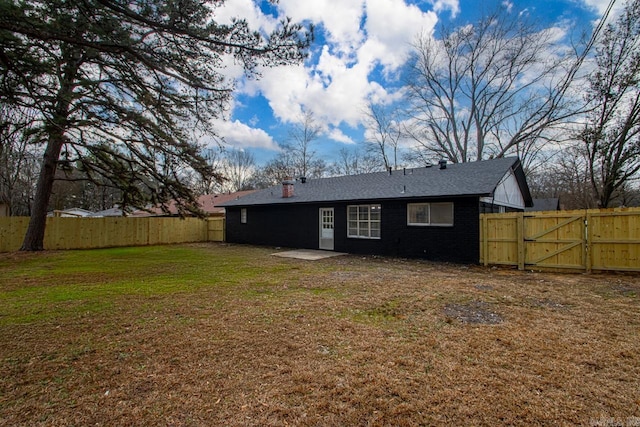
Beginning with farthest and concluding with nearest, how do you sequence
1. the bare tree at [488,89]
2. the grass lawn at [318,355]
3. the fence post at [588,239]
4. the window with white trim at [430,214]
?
the bare tree at [488,89]
the window with white trim at [430,214]
the fence post at [588,239]
the grass lawn at [318,355]

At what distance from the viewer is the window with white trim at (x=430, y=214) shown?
10297 mm

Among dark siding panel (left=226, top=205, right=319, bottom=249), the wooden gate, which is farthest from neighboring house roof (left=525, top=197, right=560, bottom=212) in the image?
dark siding panel (left=226, top=205, right=319, bottom=249)

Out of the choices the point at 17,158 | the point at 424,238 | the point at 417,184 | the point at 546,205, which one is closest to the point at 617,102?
the point at 417,184

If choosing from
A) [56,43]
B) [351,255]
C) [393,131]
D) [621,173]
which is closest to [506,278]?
[351,255]

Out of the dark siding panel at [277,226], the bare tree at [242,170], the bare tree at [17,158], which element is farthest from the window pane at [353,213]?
the bare tree at [242,170]

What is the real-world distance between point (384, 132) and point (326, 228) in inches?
657

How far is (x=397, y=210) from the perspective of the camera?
11391 millimetres

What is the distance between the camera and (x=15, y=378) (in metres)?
2.66

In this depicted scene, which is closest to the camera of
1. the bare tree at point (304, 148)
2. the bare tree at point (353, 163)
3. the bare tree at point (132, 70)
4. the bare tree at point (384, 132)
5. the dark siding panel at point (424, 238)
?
the bare tree at point (132, 70)

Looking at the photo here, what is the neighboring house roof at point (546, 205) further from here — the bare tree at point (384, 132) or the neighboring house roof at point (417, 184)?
the neighboring house roof at point (417, 184)

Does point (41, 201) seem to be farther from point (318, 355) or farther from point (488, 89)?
point (488, 89)

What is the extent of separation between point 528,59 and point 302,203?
1859 cm

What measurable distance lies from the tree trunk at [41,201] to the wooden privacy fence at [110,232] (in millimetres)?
947

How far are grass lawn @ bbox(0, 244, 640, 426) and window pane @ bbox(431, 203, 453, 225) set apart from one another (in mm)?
4249
